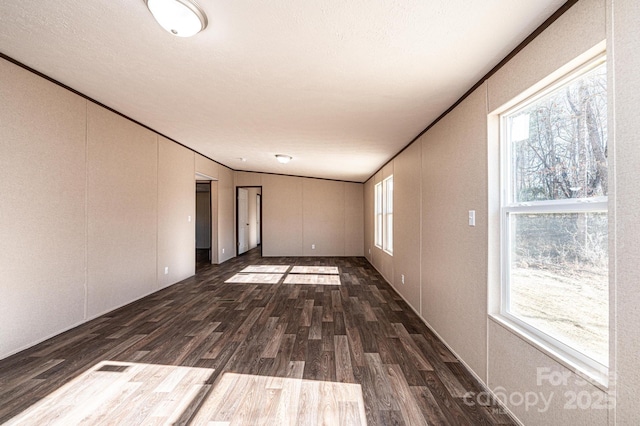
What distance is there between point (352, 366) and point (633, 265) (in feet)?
6.27

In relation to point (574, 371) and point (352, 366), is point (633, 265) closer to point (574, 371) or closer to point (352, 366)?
point (574, 371)

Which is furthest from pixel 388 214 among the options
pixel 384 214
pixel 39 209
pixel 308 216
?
pixel 39 209

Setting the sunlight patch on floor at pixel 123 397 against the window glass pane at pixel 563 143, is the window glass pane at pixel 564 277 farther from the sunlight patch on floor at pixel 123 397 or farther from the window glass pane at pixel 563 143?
the sunlight patch on floor at pixel 123 397

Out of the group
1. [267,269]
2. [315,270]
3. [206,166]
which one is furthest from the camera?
[267,269]

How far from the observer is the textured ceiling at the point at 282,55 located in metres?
1.75

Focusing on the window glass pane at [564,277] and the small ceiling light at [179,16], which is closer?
the window glass pane at [564,277]

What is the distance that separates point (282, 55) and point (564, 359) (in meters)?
2.47

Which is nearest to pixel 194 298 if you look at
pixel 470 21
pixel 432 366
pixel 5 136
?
pixel 5 136

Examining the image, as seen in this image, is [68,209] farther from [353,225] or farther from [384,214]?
[353,225]

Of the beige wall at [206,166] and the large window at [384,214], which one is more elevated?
the beige wall at [206,166]

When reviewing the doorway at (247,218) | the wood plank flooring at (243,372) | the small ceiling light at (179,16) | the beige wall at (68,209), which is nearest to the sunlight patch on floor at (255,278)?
the beige wall at (68,209)

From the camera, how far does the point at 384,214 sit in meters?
6.41

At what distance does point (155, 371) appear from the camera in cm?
239

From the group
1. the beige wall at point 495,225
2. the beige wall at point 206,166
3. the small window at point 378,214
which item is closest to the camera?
the beige wall at point 495,225
